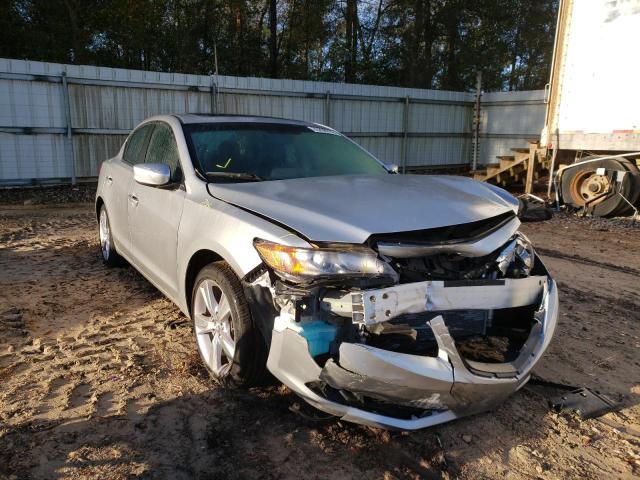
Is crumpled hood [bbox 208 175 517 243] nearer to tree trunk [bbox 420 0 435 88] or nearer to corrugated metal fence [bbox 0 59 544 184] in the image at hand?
corrugated metal fence [bbox 0 59 544 184]

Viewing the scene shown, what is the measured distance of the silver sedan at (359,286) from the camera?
94.6 inches

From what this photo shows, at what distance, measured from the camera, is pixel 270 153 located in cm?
399

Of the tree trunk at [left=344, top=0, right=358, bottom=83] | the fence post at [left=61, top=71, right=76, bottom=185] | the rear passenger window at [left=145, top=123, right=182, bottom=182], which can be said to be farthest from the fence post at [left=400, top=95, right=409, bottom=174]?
the rear passenger window at [left=145, top=123, right=182, bottom=182]

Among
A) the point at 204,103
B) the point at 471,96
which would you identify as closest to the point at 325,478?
the point at 204,103

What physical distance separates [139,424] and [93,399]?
0.41 metres

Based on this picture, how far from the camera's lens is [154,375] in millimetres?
3291

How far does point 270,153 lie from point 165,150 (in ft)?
2.87

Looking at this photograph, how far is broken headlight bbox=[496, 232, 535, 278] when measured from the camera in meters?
2.88

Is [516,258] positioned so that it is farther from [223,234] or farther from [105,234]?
[105,234]

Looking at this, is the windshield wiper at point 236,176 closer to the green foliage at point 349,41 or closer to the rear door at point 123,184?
the rear door at point 123,184

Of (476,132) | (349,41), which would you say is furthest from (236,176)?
(349,41)

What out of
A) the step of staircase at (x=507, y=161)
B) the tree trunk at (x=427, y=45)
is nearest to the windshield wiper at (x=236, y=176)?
the step of staircase at (x=507, y=161)

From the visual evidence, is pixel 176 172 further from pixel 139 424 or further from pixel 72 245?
pixel 72 245

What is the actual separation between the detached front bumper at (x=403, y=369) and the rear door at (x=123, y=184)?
2.70 metres
